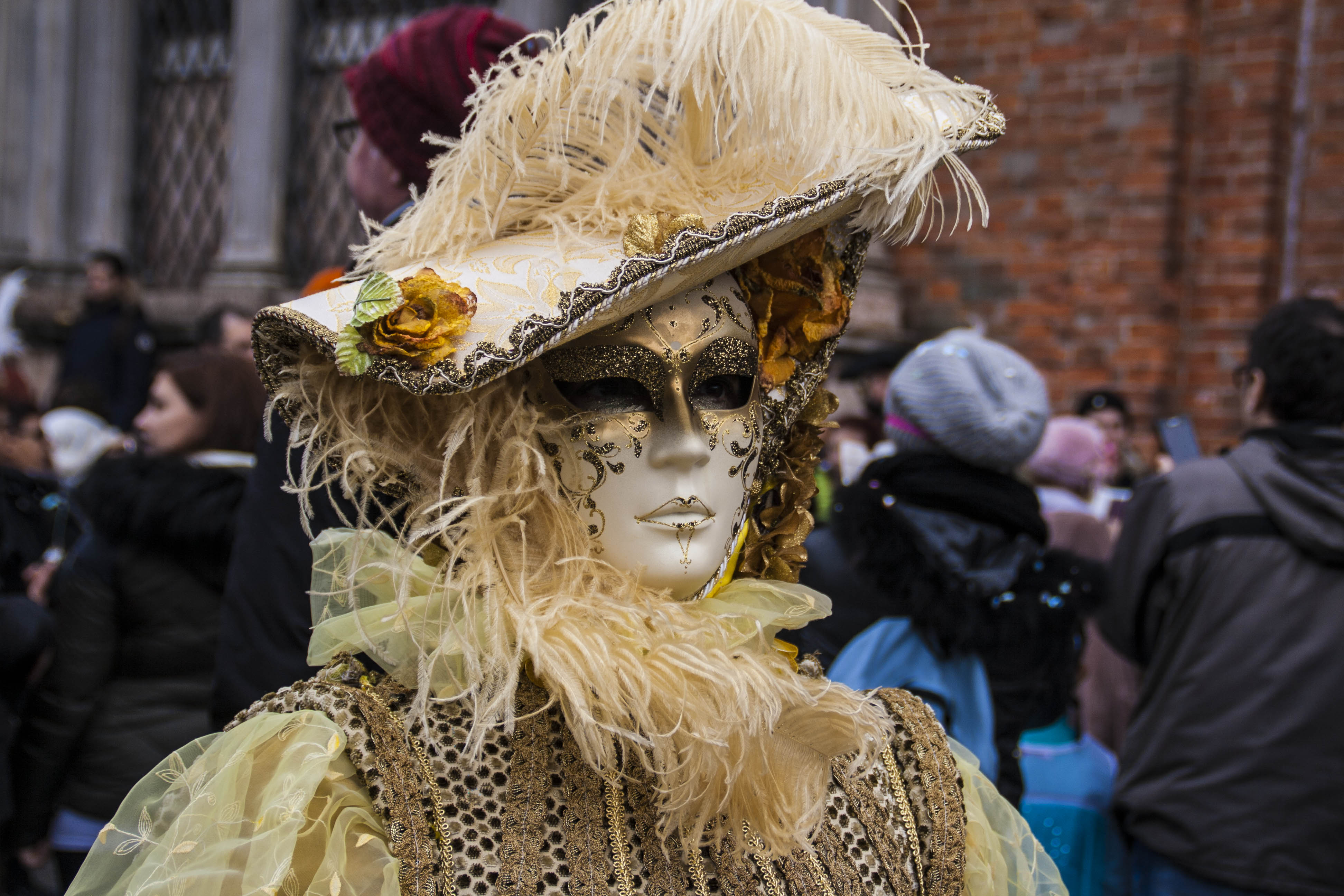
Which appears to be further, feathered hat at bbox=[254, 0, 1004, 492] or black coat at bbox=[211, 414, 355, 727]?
black coat at bbox=[211, 414, 355, 727]

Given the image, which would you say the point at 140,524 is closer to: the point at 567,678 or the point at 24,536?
the point at 24,536

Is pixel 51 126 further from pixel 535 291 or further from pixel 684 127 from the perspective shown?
pixel 535 291

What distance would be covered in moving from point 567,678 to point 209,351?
76.7 inches

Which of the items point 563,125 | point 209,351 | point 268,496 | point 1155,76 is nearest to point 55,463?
point 209,351

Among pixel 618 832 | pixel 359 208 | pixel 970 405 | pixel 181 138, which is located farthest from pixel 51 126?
pixel 618 832

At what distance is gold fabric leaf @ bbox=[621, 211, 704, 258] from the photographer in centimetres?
124

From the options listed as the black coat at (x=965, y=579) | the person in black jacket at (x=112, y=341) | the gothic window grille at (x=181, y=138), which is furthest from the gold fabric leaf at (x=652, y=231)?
the gothic window grille at (x=181, y=138)

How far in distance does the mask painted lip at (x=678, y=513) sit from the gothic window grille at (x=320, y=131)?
17.5 feet

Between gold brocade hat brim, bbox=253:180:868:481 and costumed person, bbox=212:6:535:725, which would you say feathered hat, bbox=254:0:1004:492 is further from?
costumed person, bbox=212:6:535:725

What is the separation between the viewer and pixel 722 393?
1388 mm

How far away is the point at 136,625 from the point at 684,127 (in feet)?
5.98

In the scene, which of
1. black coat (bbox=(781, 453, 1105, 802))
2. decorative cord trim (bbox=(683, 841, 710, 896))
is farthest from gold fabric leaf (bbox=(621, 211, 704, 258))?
black coat (bbox=(781, 453, 1105, 802))

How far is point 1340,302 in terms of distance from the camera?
15.2 ft

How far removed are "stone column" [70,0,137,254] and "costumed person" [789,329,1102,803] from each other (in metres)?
5.62
